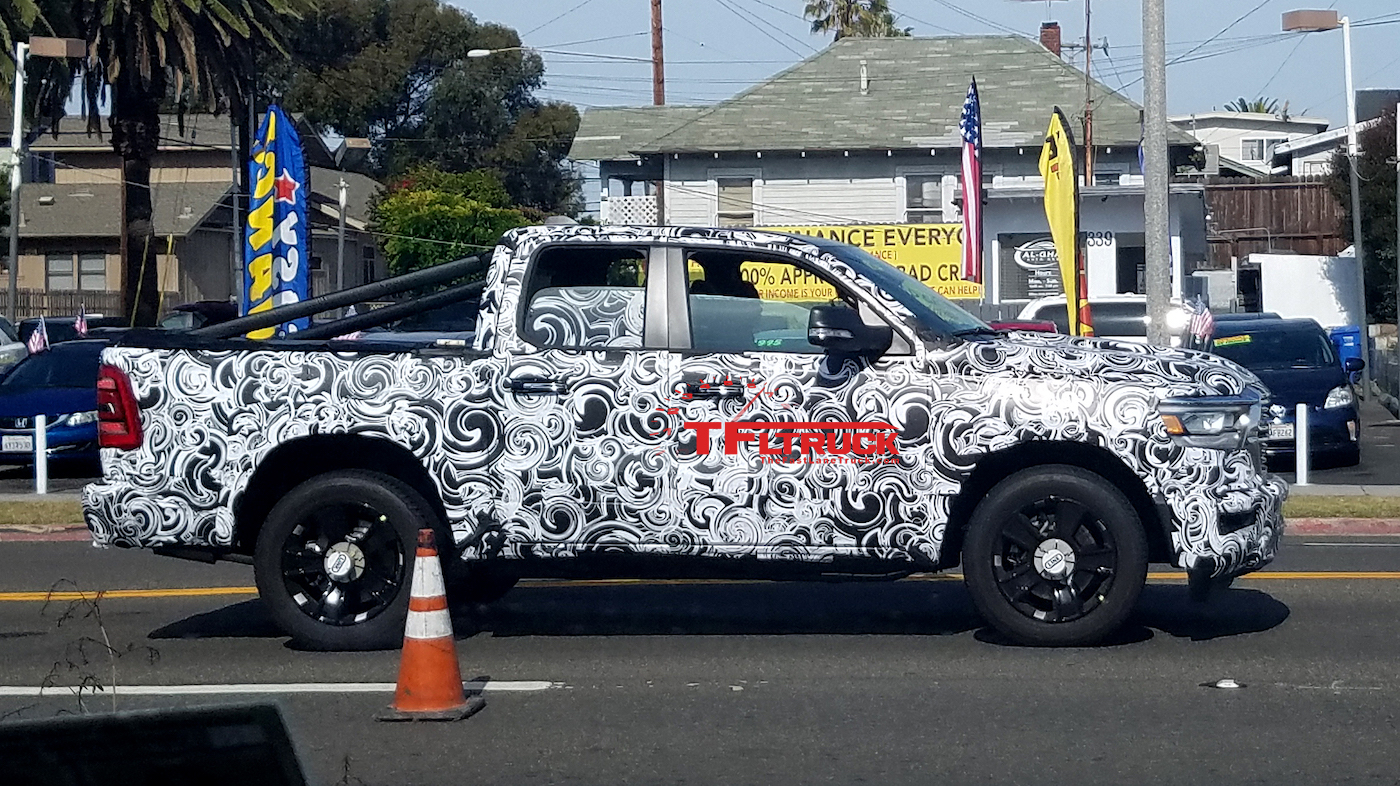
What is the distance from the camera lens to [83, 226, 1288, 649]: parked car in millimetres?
7609

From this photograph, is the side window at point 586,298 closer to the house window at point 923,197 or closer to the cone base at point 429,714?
the cone base at point 429,714

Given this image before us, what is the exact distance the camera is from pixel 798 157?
41594 millimetres

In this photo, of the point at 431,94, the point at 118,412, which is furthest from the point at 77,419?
the point at 431,94

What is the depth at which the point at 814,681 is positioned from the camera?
7281 millimetres

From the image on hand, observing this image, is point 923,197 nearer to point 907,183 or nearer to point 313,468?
point 907,183

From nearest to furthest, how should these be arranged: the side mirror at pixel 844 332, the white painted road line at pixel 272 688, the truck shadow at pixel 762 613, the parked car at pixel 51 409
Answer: the white painted road line at pixel 272 688
the side mirror at pixel 844 332
the truck shadow at pixel 762 613
the parked car at pixel 51 409

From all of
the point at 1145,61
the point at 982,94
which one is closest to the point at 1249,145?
the point at 982,94

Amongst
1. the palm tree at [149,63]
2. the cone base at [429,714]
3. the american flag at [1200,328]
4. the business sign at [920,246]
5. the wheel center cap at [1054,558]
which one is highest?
the palm tree at [149,63]

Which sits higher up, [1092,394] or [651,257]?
[651,257]

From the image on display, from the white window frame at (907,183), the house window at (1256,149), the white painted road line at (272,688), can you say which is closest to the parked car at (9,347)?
the white window frame at (907,183)

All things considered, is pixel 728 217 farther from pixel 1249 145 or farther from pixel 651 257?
pixel 1249 145

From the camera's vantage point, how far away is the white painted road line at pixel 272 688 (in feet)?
23.5

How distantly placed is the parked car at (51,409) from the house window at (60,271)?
34.2 meters

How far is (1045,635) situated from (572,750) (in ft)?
8.35
